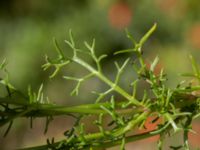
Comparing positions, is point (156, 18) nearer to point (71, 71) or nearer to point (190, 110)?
point (71, 71)

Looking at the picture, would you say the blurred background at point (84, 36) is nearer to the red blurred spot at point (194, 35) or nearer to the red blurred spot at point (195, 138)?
the red blurred spot at point (194, 35)

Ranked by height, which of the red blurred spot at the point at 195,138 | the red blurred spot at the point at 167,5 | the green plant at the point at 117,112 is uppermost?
the green plant at the point at 117,112

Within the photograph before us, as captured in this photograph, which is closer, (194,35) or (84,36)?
(194,35)

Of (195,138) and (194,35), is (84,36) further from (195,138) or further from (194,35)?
(195,138)

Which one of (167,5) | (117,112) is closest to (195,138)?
(167,5)

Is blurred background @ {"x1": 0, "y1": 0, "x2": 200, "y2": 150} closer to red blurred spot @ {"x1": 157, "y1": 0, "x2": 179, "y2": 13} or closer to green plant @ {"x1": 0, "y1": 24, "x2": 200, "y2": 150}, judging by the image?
red blurred spot @ {"x1": 157, "y1": 0, "x2": 179, "y2": 13}

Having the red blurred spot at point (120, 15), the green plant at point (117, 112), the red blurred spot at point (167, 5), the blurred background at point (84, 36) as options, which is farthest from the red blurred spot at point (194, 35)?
the green plant at point (117, 112)

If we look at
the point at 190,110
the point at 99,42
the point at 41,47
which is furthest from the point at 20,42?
the point at 190,110
